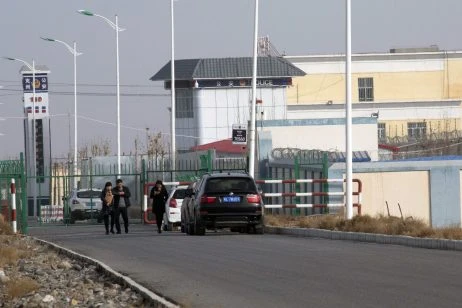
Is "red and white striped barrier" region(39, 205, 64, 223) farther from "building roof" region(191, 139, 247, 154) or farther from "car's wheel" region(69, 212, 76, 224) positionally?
"building roof" region(191, 139, 247, 154)

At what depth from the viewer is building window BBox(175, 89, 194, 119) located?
87188 mm

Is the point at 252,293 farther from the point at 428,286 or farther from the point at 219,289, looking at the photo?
the point at 428,286

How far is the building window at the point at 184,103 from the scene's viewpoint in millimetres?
87188

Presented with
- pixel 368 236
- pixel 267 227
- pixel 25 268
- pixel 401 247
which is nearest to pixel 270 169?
pixel 267 227

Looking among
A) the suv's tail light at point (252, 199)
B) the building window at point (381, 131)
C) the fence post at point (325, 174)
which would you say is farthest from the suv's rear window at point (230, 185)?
the building window at point (381, 131)

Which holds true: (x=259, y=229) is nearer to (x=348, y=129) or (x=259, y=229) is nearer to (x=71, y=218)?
(x=348, y=129)

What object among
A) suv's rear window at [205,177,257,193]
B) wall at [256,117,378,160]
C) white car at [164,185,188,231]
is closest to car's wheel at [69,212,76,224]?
wall at [256,117,378,160]

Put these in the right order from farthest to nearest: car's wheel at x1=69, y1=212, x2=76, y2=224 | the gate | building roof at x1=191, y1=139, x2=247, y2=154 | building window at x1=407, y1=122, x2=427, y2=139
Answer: building window at x1=407, y1=122, x2=427, y2=139 → building roof at x1=191, y1=139, x2=247, y2=154 → car's wheel at x1=69, y1=212, x2=76, y2=224 → the gate

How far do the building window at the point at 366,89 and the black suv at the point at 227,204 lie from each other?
49.8m

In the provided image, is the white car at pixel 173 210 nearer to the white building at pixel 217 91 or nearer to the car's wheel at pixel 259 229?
the car's wheel at pixel 259 229

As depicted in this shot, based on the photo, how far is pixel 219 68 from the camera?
8625 cm

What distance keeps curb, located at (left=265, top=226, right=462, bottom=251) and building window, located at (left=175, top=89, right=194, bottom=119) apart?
2027 inches

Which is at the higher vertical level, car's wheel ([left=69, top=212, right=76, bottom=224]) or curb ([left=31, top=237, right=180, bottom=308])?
curb ([left=31, top=237, right=180, bottom=308])

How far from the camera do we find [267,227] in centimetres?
3619
